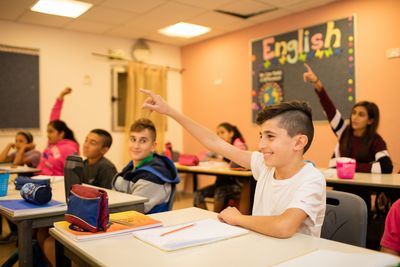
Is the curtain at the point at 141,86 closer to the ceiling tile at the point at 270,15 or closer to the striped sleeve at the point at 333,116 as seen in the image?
the ceiling tile at the point at 270,15

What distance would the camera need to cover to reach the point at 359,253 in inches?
43.0

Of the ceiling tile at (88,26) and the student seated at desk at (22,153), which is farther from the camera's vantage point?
the ceiling tile at (88,26)

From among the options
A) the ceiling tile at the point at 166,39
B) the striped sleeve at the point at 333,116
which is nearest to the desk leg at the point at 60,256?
the striped sleeve at the point at 333,116

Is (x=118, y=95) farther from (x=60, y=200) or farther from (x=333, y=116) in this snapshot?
(x=60, y=200)

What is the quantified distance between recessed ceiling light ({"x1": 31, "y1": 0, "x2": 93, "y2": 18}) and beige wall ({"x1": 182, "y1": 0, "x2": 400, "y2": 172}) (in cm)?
225

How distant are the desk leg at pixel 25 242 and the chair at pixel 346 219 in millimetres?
1378

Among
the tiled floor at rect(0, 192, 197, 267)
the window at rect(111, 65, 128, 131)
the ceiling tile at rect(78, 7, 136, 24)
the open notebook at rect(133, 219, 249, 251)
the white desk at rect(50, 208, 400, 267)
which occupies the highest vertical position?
the ceiling tile at rect(78, 7, 136, 24)

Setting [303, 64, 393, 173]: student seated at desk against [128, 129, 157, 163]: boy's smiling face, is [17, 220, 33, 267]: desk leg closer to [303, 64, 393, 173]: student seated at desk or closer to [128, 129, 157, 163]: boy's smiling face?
[128, 129, 157, 163]: boy's smiling face

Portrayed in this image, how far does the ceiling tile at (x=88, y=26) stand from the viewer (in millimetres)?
5129

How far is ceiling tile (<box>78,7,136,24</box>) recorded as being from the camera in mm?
4664

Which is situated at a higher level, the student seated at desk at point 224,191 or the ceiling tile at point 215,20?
the ceiling tile at point 215,20

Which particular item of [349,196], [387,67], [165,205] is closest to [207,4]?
[387,67]

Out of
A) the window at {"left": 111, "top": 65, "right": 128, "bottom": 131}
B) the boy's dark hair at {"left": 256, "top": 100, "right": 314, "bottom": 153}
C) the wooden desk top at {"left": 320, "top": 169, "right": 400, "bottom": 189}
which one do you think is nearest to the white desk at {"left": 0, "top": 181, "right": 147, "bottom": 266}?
the boy's dark hair at {"left": 256, "top": 100, "right": 314, "bottom": 153}

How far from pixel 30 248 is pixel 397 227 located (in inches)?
63.9
